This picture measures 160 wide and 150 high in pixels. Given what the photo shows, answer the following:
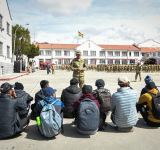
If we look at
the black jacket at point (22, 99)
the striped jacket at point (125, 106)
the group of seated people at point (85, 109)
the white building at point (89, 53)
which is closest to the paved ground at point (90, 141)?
the group of seated people at point (85, 109)

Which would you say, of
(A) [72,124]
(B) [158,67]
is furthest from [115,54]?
(A) [72,124]

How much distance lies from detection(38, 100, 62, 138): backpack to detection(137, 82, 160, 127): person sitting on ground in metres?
1.97

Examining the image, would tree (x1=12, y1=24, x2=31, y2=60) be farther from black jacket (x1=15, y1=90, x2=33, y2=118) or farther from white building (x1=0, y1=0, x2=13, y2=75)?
black jacket (x1=15, y1=90, x2=33, y2=118)

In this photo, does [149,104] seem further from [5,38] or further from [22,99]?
[5,38]

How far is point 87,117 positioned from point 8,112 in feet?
4.87

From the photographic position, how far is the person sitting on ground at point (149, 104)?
13.8ft

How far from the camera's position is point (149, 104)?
13.8ft

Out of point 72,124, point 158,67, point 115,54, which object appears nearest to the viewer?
point 72,124

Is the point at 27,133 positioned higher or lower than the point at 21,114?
lower

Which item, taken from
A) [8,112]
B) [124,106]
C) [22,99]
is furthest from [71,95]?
[8,112]

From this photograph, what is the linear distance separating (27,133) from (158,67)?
123 ft

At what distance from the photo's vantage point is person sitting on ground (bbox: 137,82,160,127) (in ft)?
13.8

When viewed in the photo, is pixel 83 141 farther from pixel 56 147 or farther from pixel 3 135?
pixel 3 135

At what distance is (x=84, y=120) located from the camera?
372 cm
